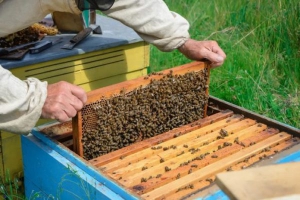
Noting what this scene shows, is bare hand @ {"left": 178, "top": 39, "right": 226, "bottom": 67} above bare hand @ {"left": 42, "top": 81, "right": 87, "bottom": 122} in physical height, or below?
above

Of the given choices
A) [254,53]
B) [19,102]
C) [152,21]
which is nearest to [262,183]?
[19,102]

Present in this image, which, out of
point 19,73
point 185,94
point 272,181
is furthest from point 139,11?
point 272,181

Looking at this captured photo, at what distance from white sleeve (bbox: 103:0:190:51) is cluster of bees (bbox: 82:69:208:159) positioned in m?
0.27

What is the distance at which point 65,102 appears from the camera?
2047 millimetres

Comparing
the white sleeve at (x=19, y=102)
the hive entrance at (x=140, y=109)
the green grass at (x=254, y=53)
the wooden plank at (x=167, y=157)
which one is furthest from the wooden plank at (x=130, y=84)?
the green grass at (x=254, y=53)

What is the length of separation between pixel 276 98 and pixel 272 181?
2.58 meters

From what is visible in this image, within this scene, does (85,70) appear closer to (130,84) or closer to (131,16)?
(131,16)

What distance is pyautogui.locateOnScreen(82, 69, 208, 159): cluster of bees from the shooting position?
2.24 meters

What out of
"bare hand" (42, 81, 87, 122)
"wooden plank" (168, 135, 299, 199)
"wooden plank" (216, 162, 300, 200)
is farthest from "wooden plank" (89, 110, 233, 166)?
"wooden plank" (216, 162, 300, 200)

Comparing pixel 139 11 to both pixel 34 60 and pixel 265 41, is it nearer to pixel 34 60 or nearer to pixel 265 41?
pixel 34 60

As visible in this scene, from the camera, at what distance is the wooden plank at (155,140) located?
2154mm

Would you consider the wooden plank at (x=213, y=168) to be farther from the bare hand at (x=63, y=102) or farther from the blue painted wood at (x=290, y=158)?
the bare hand at (x=63, y=102)

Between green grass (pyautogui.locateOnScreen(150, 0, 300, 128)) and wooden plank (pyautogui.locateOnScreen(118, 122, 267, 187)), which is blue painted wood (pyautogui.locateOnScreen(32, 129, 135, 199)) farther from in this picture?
green grass (pyautogui.locateOnScreen(150, 0, 300, 128))

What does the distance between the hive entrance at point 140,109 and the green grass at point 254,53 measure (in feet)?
3.22
